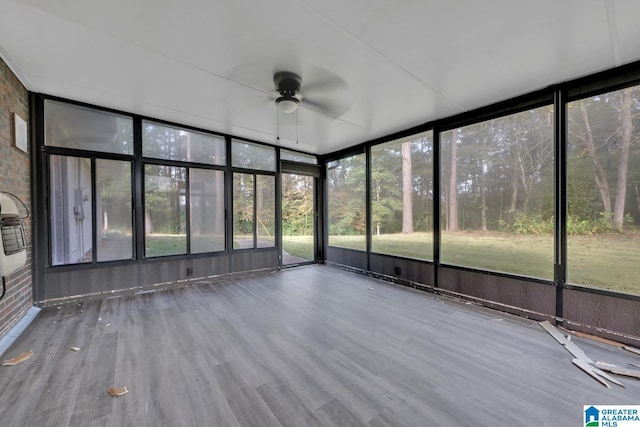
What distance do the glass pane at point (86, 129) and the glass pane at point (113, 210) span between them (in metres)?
0.26

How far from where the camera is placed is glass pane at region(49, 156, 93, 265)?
3.50 metres

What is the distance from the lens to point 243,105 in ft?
11.8

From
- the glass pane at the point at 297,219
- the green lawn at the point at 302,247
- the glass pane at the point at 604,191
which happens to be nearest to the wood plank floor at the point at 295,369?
the glass pane at the point at 604,191

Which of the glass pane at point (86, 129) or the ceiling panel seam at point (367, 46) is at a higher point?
the ceiling panel seam at point (367, 46)

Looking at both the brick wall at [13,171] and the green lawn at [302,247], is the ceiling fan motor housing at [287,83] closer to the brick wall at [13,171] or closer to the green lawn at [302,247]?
the brick wall at [13,171]

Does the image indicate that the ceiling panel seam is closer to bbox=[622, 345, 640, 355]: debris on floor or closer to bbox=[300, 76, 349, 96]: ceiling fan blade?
bbox=[300, 76, 349, 96]: ceiling fan blade

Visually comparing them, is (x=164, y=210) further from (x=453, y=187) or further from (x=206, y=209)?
(x=453, y=187)

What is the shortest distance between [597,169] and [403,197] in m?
2.81

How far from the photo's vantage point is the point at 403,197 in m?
5.27

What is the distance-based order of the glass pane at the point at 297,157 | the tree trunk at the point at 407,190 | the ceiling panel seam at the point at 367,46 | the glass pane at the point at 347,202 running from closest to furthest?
the ceiling panel seam at the point at 367,46, the tree trunk at the point at 407,190, the glass pane at the point at 347,202, the glass pane at the point at 297,157

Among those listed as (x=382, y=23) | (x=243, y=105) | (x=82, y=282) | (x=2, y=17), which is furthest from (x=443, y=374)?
(x=82, y=282)

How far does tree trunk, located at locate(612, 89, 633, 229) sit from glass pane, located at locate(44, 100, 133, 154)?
6347mm

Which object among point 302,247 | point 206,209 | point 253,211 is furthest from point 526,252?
point 206,209

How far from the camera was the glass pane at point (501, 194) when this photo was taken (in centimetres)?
321
